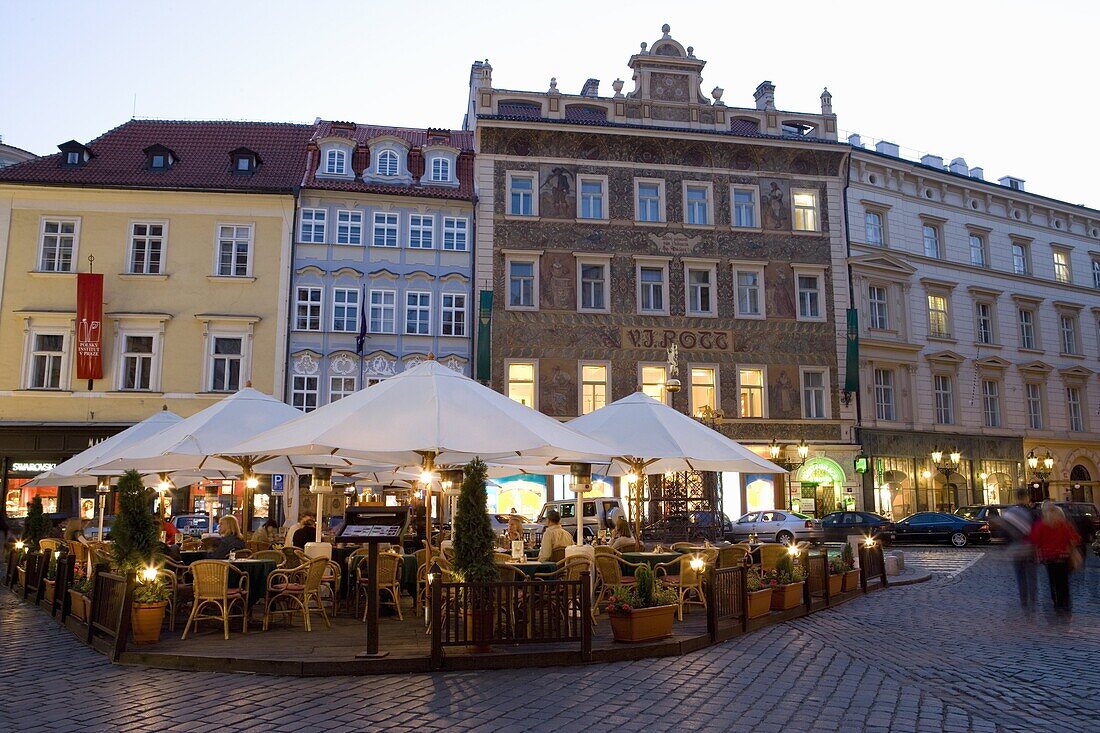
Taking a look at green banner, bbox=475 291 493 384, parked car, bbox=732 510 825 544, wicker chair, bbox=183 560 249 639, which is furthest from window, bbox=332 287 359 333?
wicker chair, bbox=183 560 249 639

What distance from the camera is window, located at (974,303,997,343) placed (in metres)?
40.3

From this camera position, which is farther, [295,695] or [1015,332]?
[1015,332]

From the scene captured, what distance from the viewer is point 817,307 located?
3559cm

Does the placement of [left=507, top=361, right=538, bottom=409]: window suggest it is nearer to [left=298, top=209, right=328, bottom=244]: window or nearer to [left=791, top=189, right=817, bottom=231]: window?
[left=298, top=209, right=328, bottom=244]: window

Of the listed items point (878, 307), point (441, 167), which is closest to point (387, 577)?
point (441, 167)

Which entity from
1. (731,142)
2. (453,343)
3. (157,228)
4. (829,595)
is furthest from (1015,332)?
(157,228)

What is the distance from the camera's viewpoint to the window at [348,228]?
3284cm

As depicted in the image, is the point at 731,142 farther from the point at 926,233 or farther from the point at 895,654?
the point at 895,654

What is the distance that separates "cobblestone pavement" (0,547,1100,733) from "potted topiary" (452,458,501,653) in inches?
26.6

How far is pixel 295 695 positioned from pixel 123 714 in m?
1.34

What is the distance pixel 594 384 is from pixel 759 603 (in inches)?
843

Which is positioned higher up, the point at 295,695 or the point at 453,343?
the point at 453,343

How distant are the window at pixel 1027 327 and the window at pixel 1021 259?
1851 millimetres

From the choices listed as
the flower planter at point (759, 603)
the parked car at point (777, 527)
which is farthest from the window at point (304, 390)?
the flower planter at point (759, 603)
